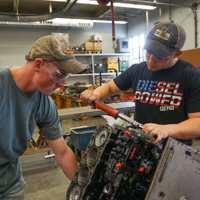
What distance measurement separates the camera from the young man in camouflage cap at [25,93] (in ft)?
2.73

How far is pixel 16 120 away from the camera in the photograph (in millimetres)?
909

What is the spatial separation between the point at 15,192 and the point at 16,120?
14.4 inches

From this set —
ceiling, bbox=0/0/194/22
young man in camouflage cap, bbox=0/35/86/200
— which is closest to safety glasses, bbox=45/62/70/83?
young man in camouflage cap, bbox=0/35/86/200

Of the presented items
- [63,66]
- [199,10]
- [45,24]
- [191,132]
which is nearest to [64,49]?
[63,66]

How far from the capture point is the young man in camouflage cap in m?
0.83

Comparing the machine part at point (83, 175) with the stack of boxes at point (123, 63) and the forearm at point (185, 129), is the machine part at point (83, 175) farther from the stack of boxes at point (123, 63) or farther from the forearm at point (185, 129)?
the stack of boxes at point (123, 63)

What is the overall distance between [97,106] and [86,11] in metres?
7.17

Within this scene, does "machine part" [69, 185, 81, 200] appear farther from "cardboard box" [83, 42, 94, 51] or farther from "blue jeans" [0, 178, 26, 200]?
"cardboard box" [83, 42, 94, 51]

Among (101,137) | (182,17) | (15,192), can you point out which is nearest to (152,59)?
(101,137)

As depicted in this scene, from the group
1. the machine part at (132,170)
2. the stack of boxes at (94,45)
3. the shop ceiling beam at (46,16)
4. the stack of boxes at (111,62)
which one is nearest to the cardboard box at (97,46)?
the stack of boxes at (94,45)

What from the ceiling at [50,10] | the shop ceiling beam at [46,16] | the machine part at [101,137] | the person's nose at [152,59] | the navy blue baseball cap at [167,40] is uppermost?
the ceiling at [50,10]

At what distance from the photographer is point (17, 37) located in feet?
23.3

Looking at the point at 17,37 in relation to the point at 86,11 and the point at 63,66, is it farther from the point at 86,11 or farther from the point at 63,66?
the point at 63,66

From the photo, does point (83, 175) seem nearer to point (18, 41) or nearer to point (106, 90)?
point (106, 90)
